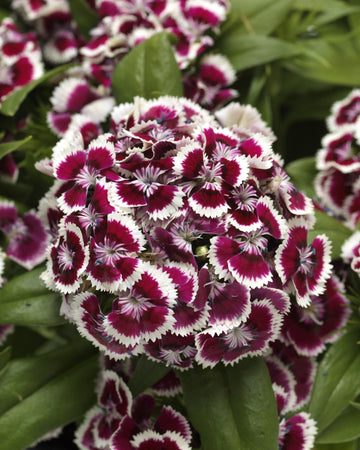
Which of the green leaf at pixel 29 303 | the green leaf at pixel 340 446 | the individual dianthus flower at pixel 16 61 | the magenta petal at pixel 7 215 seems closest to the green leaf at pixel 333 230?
the green leaf at pixel 340 446

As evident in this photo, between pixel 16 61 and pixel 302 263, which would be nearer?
pixel 302 263

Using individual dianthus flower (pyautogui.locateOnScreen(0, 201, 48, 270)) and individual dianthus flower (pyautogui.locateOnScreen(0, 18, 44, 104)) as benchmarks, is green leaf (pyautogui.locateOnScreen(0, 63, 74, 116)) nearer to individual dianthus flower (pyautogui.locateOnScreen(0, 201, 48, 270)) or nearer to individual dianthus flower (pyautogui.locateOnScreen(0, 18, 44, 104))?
individual dianthus flower (pyautogui.locateOnScreen(0, 18, 44, 104))

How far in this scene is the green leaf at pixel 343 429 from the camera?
1.42 meters

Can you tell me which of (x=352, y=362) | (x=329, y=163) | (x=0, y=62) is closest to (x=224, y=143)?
(x=329, y=163)

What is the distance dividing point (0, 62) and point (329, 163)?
3.60 ft

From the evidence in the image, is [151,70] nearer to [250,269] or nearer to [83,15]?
[83,15]

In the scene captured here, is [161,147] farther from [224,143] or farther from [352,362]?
[352,362]

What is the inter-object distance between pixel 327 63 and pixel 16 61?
1.03 meters

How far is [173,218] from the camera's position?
3.95ft

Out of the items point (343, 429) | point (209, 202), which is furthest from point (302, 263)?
point (343, 429)

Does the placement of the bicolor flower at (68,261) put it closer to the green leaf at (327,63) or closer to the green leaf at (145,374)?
the green leaf at (145,374)

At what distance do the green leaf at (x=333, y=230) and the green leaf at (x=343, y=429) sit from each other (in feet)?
1.34

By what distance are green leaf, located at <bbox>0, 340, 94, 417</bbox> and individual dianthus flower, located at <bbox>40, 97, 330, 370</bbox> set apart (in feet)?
0.95

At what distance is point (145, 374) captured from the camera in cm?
137
